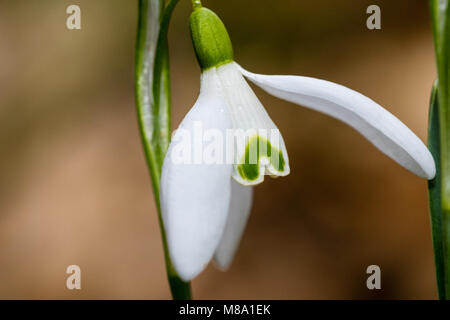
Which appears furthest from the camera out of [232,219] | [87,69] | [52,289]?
[87,69]

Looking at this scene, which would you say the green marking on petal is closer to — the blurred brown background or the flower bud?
the flower bud

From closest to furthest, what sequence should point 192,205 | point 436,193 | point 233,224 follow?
point 192,205 → point 436,193 → point 233,224

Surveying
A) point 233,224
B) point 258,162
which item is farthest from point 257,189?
point 258,162

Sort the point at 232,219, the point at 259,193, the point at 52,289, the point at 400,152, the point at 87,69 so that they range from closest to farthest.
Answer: the point at 400,152, the point at 232,219, the point at 52,289, the point at 259,193, the point at 87,69

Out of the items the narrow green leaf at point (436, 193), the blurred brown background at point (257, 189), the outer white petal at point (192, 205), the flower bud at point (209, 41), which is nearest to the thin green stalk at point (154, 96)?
the flower bud at point (209, 41)

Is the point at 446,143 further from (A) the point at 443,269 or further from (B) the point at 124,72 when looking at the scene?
(B) the point at 124,72

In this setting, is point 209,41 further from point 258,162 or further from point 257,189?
point 257,189

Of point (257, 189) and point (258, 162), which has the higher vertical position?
point (257, 189)

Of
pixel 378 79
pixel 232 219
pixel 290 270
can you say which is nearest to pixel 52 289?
pixel 290 270

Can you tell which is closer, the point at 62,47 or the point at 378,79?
the point at 378,79
